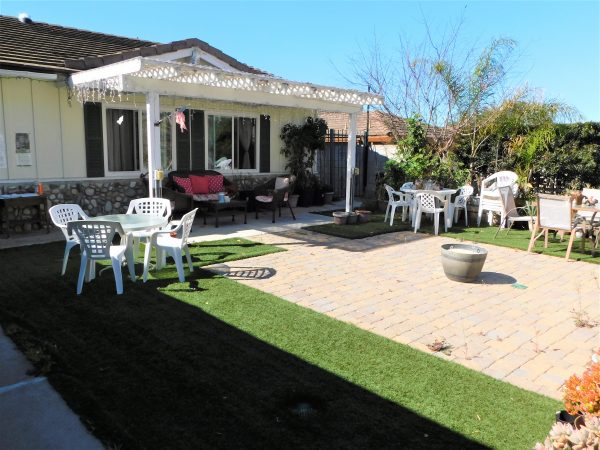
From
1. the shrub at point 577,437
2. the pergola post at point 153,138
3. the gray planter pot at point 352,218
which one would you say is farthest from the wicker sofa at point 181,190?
the shrub at point 577,437

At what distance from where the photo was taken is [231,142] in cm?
1177

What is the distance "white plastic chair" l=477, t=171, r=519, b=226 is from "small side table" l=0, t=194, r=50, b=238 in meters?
8.73

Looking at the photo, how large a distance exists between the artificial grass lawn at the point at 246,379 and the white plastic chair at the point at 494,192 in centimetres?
670

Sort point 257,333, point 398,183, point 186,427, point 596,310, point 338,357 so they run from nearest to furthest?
1. point 186,427
2. point 338,357
3. point 257,333
4. point 596,310
5. point 398,183

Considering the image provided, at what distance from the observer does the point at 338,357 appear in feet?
12.1

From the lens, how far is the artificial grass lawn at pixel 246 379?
2.71 m

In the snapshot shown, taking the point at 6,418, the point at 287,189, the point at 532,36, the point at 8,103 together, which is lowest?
the point at 6,418

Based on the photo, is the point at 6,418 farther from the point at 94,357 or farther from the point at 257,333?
the point at 257,333

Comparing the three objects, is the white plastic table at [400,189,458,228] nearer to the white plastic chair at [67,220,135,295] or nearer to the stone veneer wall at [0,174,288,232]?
the stone veneer wall at [0,174,288,232]

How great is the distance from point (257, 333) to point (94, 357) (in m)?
1.32

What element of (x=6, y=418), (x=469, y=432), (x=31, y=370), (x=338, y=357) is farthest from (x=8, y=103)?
(x=469, y=432)

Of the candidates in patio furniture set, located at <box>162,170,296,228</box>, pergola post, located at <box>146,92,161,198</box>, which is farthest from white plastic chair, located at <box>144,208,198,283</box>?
patio furniture set, located at <box>162,170,296,228</box>

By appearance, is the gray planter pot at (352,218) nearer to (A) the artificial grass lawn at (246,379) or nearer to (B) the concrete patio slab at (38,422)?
(A) the artificial grass lawn at (246,379)

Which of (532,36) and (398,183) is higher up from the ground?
(532,36)
